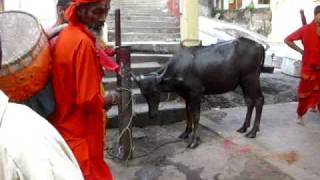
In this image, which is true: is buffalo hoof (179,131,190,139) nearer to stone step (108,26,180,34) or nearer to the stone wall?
stone step (108,26,180,34)

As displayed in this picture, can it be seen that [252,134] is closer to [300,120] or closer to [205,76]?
[205,76]

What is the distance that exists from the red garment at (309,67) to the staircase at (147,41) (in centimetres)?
182

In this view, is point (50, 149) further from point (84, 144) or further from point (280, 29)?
point (280, 29)

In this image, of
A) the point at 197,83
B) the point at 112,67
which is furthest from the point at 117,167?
the point at 112,67

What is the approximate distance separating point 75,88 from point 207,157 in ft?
10.4

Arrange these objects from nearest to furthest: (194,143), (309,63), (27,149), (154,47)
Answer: (27,149) → (194,143) → (309,63) → (154,47)

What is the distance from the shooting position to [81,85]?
2.96 m

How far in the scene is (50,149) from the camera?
139 cm

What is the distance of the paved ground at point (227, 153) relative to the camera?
5.35 m

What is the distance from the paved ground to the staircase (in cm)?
22

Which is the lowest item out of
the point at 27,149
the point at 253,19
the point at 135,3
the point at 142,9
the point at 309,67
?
the point at 253,19

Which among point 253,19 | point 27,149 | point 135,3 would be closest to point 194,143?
point 27,149

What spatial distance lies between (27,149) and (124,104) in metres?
4.30

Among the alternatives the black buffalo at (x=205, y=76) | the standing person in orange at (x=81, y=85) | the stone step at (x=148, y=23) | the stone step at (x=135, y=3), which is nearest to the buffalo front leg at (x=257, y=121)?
the black buffalo at (x=205, y=76)
